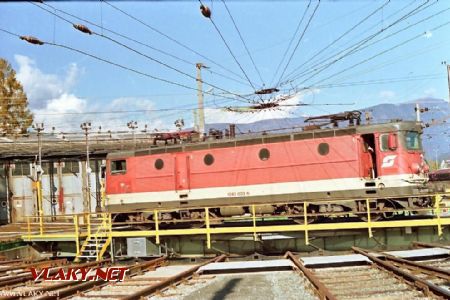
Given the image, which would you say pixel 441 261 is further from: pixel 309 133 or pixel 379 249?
pixel 309 133

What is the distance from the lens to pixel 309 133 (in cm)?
1738

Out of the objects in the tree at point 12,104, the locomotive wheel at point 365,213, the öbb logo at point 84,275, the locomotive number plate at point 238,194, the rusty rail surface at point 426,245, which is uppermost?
the tree at point 12,104

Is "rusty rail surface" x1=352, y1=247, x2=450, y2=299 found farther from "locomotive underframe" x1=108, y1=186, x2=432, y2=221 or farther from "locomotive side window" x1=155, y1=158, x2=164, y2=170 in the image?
"locomotive side window" x1=155, y1=158, x2=164, y2=170

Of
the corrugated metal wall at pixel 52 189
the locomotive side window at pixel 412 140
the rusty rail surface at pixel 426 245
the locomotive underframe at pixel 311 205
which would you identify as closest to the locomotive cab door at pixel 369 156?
the locomotive underframe at pixel 311 205

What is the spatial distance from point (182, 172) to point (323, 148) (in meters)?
Answer: 6.33

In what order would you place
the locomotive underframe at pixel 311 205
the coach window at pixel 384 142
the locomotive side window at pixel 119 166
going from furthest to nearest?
1. the locomotive side window at pixel 119 166
2. the coach window at pixel 384 142
3. the locomotive underframe at pixel 311 205

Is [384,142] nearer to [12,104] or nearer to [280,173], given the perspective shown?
[280,173]

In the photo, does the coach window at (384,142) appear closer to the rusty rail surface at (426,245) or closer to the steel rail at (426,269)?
the rusty rail surface at (426,245)

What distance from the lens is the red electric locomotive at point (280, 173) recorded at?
16141mm

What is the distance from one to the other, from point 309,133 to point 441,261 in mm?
7133

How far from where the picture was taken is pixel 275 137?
17.9 metres

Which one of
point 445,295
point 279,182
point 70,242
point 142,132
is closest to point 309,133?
point 279,182

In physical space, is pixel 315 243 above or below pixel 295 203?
below

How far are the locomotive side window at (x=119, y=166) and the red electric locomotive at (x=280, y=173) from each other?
50mm
